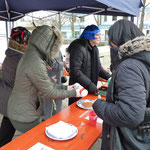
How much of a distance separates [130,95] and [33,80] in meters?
0.89

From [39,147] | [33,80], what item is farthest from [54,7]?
[39,147]

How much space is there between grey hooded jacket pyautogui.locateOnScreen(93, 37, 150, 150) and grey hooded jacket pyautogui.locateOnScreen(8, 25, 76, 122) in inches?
24.4

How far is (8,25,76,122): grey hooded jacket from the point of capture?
1467mm

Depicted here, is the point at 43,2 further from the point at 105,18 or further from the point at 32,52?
the point at 105,18

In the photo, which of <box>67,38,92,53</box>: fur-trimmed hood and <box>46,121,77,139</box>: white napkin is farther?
<box>67,38,92,53</box>: fur-trimmed hood

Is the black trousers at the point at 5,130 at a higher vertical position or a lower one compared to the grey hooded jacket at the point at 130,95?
lower

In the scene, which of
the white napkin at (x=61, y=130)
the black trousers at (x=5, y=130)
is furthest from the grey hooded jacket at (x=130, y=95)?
the black trousers at (x=5, y=130)

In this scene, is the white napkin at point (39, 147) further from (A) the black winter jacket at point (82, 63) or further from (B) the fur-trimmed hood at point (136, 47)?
(A) the black winter jacket at point (82, 63)

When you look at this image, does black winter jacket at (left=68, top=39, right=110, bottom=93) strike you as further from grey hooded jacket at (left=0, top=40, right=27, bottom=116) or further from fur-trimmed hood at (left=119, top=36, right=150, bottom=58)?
fur-trimmed hood at (left=119, top=36, right=150, bottom=58)

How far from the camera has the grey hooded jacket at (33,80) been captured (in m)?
1.47

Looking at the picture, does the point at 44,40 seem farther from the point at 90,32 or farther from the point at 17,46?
the point at 90,32

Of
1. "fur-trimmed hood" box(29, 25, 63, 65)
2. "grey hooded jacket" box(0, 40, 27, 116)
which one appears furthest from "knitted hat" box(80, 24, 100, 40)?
"grey hooded jacket" box(0, 40, 27, 116)

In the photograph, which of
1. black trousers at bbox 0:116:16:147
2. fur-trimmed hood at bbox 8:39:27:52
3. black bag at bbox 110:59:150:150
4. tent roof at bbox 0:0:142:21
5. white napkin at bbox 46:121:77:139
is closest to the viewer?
black bag at bbox 110:59:150:150

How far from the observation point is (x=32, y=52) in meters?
1.52
